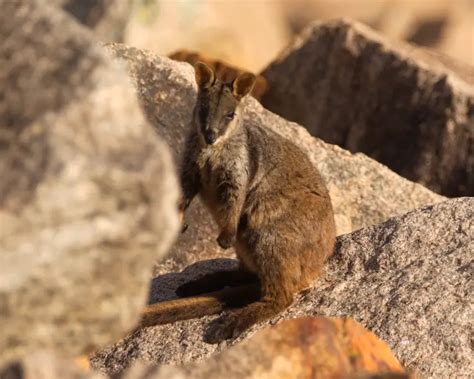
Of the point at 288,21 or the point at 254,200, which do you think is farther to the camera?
the point at 288,21

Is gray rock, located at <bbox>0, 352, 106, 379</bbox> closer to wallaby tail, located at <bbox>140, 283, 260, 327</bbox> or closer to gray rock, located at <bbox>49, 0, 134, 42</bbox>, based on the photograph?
wallaby tail, located at <bbox>140, 283, 260, 327</bbox>

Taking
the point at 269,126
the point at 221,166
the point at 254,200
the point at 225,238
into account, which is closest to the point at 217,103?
the point at 221,166

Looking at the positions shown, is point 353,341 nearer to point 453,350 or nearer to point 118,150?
point 453,350

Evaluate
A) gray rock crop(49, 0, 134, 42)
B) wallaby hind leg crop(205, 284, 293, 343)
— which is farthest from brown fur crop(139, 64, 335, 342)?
gray rock crop(49, 0, 134, 42)

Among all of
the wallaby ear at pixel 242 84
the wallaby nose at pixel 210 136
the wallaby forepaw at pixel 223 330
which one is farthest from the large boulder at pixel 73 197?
the wallaby ear at pixel 242 84

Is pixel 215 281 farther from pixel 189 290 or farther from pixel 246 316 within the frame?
pixel 246 316

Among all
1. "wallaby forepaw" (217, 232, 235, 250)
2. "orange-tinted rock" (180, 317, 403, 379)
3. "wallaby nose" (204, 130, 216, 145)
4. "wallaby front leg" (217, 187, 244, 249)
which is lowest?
"wallaby forepaw" (217, 232, 235, 250)
